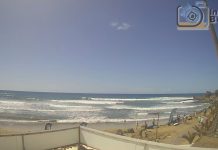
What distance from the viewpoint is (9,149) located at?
779 cm

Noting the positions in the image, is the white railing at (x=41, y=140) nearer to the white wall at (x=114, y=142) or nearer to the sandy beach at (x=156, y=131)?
the white wall at (x=114, y=142)

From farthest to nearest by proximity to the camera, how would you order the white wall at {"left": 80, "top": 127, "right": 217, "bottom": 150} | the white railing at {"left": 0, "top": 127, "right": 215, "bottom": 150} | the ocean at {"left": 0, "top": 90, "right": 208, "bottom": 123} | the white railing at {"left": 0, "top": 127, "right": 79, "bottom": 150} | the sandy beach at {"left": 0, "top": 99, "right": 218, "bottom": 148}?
the ocean at {"left": 0, "top": 90, "right": 208, "bottom": 123} → the sandy beach at {"left": 0, "top": 99, "right": 218, "bottom": 148} → the white railing at {"left": 0, "top": 127, "right": 79, "bottom": 150} → the white railing at {"left": 0, "top": 127, "right": 215, "bottom": 150} → the white wall at {"left": 80, "top": 127, "right": 217, "bottom": 150}

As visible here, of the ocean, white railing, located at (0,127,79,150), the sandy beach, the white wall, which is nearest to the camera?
the white wall

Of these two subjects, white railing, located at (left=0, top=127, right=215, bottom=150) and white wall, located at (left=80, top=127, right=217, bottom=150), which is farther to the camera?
white railing, located at (left=0, top=127, right=215, bottom=150)

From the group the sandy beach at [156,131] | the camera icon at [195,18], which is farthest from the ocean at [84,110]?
the camera icon at [195,18]

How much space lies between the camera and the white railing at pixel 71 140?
23.7ft

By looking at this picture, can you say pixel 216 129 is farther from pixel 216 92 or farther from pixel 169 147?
pixel 216 92

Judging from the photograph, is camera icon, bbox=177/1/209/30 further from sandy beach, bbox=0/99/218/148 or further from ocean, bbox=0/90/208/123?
ocean, bbox=0/90/208/123

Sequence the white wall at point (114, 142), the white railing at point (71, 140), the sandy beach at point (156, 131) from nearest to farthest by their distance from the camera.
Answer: the white wall at point (114, 142)
the white railing at point (71, 140)
the sandy beach at point (156, 131)

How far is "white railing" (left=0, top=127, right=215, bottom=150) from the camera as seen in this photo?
23.7ft
